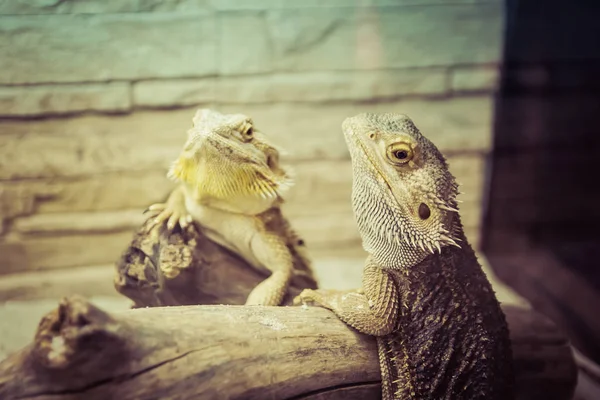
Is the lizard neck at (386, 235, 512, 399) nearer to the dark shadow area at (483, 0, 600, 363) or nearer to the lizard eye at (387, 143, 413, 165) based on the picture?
the lizard eye at (387, 143, 413, 165)

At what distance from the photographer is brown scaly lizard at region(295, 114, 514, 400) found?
1607 mm

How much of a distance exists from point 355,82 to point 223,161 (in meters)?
1.34

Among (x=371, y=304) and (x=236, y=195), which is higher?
(x=236, y=195)

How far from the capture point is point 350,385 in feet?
5.11

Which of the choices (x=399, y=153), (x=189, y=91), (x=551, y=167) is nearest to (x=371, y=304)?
(x=399, y=153)

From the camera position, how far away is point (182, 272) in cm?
182

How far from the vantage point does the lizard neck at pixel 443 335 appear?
5.32ft

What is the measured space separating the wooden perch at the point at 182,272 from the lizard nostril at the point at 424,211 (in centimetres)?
56

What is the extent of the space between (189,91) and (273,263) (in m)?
1.18

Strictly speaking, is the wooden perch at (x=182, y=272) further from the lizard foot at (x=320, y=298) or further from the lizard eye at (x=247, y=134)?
the lizard eye at (x=247, y=134)

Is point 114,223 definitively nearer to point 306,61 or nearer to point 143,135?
point 143,135

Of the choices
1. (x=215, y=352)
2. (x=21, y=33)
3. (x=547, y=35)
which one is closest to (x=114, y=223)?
(x=21, y=33)

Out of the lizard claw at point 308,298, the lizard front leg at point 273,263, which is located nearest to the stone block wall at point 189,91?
the lizard front leg at point 273,263

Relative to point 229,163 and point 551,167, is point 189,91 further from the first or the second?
point 551,167
